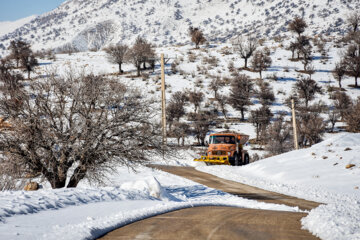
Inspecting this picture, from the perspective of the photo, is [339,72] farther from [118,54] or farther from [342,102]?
[118,54]

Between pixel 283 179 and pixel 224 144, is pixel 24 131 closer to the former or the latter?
pixel 283 179

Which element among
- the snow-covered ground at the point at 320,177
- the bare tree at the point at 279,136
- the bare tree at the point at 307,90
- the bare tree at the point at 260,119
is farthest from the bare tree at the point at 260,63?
the snow-covered ground at the point at 320,177

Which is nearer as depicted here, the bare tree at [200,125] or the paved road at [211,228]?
the paved road at [211,228]

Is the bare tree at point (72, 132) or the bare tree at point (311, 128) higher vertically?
the bare tree at point (72, 132)

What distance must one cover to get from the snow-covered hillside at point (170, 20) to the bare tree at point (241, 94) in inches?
2535

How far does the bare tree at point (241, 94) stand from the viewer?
47875 millimetres

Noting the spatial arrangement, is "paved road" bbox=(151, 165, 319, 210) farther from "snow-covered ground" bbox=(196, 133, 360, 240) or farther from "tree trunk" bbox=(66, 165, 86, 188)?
"tree trunk" bbox=(66, 165, 86, 188)

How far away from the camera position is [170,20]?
16775cm

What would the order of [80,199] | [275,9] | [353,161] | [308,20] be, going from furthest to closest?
[275,9] < [308,20] < [353,161] < [80,199]

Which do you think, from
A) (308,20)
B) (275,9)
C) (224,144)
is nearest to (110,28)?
(275,9)

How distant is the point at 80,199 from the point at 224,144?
1940 centimetres

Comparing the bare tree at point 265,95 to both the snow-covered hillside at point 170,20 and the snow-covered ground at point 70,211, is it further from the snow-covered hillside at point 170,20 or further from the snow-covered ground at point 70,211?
the snow-covered hillside at point 170,20

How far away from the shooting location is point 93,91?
43.5ft

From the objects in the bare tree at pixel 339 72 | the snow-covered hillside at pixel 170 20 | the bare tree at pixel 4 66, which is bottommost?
the bare tree at pixel 339 72
